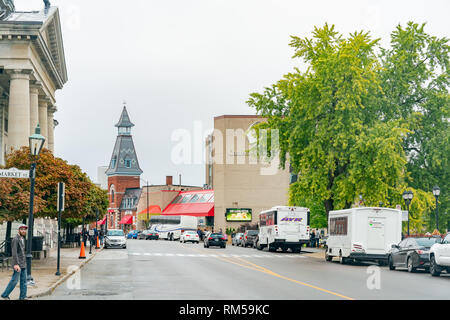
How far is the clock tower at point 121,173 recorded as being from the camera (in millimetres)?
140250

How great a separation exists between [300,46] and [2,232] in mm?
22022

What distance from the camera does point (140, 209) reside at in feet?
412

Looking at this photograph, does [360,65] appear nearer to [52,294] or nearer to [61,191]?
[61,191]

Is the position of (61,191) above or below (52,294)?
above

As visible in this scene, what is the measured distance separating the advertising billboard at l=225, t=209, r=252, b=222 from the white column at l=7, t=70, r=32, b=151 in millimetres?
52540

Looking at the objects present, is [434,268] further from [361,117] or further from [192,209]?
[192,209]

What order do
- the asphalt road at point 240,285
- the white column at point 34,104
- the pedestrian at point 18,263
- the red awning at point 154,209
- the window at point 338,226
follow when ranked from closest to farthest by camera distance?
the pedestrian at point 18,263
the asphalt road at point 240,285
the window at point 338,226
the white column at point 34,104
the red awning at point 154,209

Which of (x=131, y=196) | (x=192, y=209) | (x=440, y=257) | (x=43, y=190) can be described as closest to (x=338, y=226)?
(x=440, y=257)

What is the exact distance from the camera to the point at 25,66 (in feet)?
140

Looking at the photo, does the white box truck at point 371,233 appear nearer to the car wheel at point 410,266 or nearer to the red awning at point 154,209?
the car wheel at point 410,266

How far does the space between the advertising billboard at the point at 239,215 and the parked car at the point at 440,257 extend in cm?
6726

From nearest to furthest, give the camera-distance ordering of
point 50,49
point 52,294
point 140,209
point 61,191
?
point 52,294, point 61,191, point 50,49, point 140,209

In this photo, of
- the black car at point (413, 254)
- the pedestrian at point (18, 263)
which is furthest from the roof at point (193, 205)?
the pedestrian at point (18, 263)
